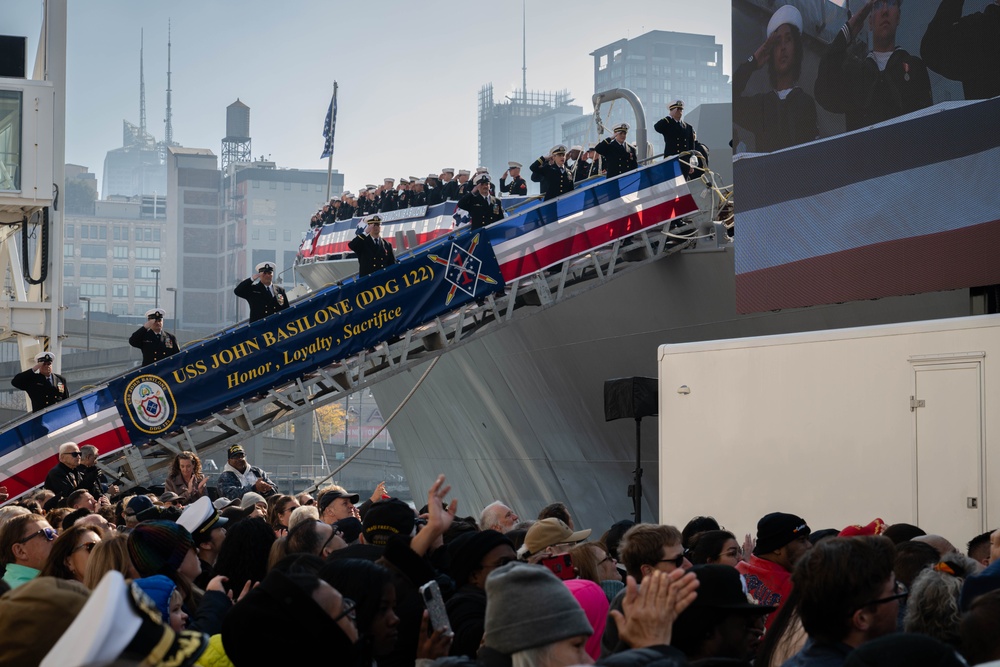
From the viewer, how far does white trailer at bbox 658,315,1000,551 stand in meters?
8.43

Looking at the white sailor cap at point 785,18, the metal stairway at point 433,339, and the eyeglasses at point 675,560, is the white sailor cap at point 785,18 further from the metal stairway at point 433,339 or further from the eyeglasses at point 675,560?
the eyeglasses at point 675,560

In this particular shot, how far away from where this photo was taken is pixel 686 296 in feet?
57.9

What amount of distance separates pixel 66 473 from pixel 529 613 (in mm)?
9839

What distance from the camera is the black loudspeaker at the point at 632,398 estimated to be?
13539 millimetres

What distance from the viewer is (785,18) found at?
521 inches

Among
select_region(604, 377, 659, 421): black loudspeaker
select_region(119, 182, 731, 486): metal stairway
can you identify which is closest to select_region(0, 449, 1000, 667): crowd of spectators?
select_region(604, 377, 659, 421): black loudspeaker

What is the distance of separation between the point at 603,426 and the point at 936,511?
10.8 meters

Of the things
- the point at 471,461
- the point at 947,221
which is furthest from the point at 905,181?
the point at 471,461

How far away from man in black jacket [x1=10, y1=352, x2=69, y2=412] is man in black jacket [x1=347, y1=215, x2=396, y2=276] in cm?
424

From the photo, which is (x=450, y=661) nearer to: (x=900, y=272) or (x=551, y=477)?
(x=900, y=272)

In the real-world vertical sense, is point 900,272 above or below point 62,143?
below

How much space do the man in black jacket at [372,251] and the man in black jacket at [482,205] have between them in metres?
1.38

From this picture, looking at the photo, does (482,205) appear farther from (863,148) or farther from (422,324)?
(863,148)

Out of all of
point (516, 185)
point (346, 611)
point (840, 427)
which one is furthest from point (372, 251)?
point (346, 611)
